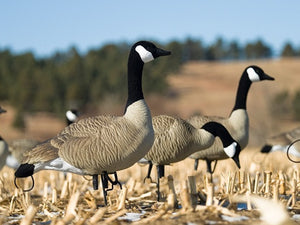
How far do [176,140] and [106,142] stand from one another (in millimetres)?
1522

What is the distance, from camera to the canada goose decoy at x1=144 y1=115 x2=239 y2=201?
647cm

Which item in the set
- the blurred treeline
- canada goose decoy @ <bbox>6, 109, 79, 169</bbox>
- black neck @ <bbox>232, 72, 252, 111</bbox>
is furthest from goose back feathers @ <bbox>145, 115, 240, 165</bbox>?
the blurred treeline

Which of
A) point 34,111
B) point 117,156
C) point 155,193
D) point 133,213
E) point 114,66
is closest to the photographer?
point 133,213

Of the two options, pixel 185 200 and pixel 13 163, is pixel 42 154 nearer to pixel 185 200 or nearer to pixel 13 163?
pixel 185 200

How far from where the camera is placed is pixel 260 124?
107ft

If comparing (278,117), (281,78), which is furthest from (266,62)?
(278,117)

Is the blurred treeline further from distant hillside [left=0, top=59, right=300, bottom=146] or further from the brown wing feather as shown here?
the brown wing feather

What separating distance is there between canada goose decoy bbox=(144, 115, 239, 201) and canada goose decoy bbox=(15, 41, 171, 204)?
108 cm

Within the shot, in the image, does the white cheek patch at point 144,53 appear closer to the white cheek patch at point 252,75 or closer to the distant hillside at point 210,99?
the white cheek patch at point 252,75

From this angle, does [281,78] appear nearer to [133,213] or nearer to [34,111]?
[34,111]

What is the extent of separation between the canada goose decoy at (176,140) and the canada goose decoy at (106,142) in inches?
42.5

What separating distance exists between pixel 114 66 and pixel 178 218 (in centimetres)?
5288

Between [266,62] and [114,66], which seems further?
[266,62]

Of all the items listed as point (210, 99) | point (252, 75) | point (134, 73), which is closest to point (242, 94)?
point (252, 75)
